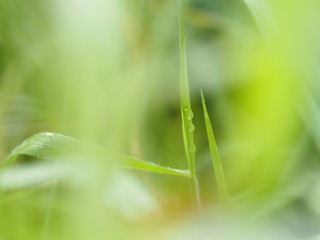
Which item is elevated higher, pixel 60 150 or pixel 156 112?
pixel 156 112

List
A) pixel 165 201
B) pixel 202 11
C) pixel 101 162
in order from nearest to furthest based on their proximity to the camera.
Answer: pixel 101 162 → pixel 165 201 → pixel 202 11

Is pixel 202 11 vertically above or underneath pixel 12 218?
above

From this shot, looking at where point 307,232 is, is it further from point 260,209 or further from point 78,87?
point 78,87

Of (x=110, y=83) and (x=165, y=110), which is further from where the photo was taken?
(x=165, y=110)

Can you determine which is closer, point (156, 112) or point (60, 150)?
point (60, 150)

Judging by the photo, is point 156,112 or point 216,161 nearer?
point 216,161

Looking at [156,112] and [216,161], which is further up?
[156,112]

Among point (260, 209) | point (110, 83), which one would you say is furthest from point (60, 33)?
point (260, 209)

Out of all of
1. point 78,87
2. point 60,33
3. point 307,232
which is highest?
point 60,33
